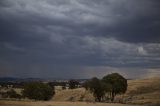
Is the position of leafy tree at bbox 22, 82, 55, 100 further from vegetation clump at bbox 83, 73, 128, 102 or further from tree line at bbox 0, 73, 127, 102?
vegetation clump at bbox 83, 73, 128, 102

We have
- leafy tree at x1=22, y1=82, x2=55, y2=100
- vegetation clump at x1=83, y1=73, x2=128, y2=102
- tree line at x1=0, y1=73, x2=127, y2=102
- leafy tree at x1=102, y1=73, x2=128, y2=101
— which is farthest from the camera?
leafy tree at x1=102, y1=73, x2=128, y2=101

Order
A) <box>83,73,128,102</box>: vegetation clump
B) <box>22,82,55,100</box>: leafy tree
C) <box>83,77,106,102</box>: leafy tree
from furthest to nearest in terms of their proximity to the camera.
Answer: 1. <box>22,82,55,100</box>: leafy tree
2. <box>83,73,128,102</box>: vegetation clump
3. <box>83,77,106,102</box>: leafy tree

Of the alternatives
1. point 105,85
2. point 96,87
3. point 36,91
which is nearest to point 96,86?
point 96,87

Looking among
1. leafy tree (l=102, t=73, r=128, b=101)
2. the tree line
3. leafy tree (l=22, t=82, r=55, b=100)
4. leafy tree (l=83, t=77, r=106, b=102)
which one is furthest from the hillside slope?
leafy tree (l=22, t=82, r=55, b=100)

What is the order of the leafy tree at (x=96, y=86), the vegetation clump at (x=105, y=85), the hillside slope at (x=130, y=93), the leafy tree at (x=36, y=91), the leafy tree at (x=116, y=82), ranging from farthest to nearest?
1. the hillside slope at (x=130, y=93)
2. the leafy tree at (x=116, y=82)
3. the leafy tree at (x=36, y=91)
4. the vegetation clump at (x=105, y=85)
5. the leafy tree at (x=96, y=86)

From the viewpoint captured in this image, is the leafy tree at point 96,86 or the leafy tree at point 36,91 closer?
the leafy tree at point 96,86

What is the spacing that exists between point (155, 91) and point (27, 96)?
61.5 meters

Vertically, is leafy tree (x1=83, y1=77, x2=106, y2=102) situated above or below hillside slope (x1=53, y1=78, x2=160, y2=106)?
above

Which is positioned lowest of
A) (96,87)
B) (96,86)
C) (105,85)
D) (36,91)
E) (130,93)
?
(130,93)

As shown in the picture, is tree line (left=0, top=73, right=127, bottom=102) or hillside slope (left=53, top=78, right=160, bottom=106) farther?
hillside slope (left=53, top=78, right=160, bottom=106)

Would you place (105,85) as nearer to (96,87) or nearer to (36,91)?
(96,87)

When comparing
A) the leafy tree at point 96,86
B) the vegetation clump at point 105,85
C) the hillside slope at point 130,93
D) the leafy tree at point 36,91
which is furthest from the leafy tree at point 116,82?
the leafy tree at point 36,91

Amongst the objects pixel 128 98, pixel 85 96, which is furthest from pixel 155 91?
pixel 85 96

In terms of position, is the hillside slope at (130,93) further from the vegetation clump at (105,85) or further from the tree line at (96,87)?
the tree line at (96,87)
